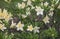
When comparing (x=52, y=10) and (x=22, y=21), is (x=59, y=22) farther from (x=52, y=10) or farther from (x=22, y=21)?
(x=22, y=21)

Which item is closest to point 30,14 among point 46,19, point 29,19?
point 29,19

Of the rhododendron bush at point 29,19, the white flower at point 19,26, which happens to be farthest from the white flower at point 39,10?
the white flower at point 19,26

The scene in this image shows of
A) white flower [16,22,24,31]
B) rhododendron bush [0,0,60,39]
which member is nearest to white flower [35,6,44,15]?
rhododendron bush [0,0,60,39]

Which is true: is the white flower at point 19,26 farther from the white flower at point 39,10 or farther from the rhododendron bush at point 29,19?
the white flower at point 39,10

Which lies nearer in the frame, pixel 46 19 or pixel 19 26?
pixel 19 26

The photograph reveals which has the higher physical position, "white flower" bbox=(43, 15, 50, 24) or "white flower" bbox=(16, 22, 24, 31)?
"white flower" bbox=(43, 15, 50, 24)

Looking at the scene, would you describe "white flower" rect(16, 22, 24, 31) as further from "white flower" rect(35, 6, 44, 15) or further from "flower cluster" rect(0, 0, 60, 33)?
"white flower" rect(35, 6, 44, 15)

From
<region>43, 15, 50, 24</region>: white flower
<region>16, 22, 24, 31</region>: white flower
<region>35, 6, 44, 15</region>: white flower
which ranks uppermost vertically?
<region>35, 6, 44, 15</region>: white flower

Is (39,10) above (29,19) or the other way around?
above

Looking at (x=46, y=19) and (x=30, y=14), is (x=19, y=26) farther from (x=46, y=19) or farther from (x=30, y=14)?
(x=46, y=19)
